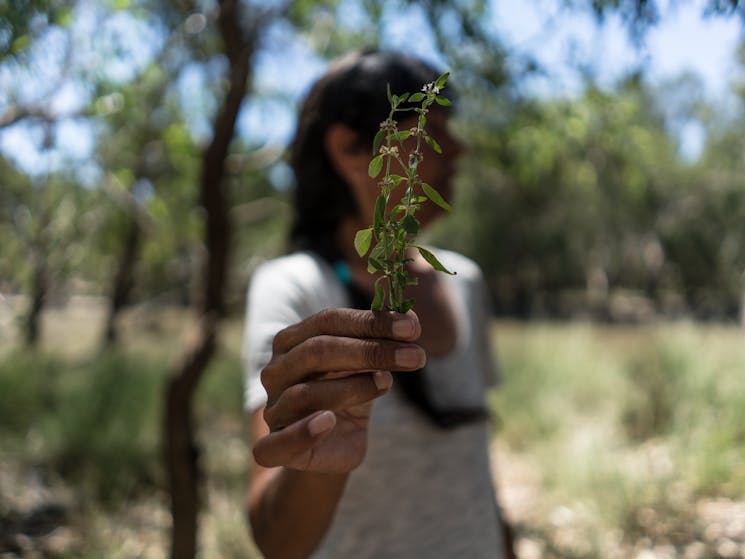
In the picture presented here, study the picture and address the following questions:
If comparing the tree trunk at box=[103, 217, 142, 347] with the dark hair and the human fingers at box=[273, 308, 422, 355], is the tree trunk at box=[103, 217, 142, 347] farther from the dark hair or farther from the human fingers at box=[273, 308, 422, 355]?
the human fingers at box=[273, 308, 422, 355]

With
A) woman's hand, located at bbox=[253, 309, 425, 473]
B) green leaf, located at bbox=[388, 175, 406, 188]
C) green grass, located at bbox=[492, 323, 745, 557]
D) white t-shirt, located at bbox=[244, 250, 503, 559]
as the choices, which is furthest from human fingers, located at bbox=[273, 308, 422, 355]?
green grass, located at bbox=[492, 323, 745, 557]

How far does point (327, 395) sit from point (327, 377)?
0.02 metres

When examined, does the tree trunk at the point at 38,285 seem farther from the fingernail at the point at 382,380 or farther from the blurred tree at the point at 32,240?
the fingernail at the point at 382,380

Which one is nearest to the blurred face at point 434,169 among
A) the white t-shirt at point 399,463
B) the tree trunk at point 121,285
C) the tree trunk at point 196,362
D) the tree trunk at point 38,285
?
the white t-shirt at point 399,463

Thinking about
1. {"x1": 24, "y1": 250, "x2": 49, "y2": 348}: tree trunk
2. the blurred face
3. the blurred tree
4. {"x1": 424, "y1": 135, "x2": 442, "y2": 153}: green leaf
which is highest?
the blurred tree

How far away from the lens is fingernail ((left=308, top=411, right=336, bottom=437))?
1.94 feet

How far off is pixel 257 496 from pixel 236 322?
16.3 m

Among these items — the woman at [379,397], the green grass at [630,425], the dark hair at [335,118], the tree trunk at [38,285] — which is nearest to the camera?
the woman at [379,397]

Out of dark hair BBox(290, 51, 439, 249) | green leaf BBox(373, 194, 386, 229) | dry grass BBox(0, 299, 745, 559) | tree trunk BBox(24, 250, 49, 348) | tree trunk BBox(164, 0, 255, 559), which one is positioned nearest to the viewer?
green leaf BBox(373, 194, 386, 229)

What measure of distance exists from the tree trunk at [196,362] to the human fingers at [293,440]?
2290 mm

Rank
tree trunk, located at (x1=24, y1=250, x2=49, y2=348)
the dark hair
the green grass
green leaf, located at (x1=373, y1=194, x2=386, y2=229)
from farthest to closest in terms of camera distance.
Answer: the green grass < tree trunk, located at (x1=24, y1=250, x2=49, y2=348) < the dark hair < green leaf, located at (x1=373, y1=194, x2=386, y2=229)

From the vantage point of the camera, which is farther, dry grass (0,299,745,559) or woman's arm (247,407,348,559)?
dry grass (0,299,745,559)

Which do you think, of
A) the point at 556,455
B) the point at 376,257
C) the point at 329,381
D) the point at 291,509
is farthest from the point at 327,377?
the point at 556,455

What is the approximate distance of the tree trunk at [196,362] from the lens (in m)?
2.69
